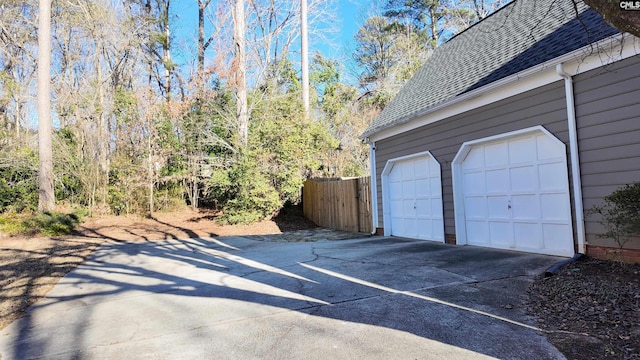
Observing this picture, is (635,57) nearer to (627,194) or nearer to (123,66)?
(627,194)

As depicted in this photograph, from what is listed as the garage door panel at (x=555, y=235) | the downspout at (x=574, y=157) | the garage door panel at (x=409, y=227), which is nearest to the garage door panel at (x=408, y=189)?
the garage door panel at (x=409, y=227)

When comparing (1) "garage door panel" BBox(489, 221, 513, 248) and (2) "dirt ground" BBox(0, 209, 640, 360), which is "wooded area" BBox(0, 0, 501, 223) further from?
(1) "garage door panel" BBox(489, 221, 513, 248)

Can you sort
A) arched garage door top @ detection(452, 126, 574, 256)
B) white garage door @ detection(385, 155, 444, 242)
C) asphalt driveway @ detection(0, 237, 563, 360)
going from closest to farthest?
asphalt driveway @ detection(0, 237, 563, 360)
arched garage door top @ detection(452, 126, 574, 256)
white garage door @ detection(385, 155, 444, 242)

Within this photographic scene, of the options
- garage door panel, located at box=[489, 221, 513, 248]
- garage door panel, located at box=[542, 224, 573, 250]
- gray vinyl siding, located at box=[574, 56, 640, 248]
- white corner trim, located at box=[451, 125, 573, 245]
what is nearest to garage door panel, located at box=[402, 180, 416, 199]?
white corner trim, located at box=[451, 125, 573, 245]

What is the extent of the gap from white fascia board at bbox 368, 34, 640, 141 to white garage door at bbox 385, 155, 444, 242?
44.1 inches

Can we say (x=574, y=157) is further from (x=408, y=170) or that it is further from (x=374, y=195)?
(x=374, y=195)

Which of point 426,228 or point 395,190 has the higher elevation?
point 395,190

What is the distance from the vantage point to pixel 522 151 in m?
6.54

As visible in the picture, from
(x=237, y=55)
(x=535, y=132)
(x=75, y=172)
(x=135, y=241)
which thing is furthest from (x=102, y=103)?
(x=535, y=132)

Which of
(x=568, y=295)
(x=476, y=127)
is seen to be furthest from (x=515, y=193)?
(x=568, y=295)

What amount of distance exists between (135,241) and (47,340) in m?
7.84

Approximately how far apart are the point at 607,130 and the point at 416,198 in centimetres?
456

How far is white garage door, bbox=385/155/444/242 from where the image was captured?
27.9 feet

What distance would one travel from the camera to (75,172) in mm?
14461
